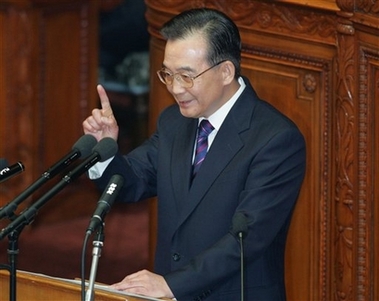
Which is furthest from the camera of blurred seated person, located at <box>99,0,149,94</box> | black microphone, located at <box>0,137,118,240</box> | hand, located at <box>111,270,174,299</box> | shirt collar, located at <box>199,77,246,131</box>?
blurred seated person, located at <box>99,0,149,94</box>

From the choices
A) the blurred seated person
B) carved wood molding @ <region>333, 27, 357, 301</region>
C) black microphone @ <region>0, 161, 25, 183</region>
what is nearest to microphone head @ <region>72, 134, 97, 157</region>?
black microphone @ <region>0, 161, 25, 183</region>

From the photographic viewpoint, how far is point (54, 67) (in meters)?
7.91

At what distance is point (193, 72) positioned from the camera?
432 cm

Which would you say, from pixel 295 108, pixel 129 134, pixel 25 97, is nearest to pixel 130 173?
pixel 295 108

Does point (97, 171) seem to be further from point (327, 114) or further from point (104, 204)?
point (327, 114)

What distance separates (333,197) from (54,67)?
3294 mm

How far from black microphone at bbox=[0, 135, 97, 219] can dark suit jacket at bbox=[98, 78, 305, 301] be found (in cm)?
48

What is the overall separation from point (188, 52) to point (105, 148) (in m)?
0.54

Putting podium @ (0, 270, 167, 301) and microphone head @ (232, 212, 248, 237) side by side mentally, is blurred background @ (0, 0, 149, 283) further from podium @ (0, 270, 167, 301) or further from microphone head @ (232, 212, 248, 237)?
microphone head @ (232, 212, 248, 237)

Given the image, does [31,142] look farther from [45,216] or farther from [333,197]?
[333,197]

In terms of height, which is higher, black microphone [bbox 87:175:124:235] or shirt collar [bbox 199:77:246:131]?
shirt collar [bbox 199:77:246:131]

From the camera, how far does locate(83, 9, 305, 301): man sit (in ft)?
13.9

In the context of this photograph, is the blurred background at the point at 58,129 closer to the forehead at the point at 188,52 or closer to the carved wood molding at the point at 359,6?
the carved wood molding at the point at 359,6

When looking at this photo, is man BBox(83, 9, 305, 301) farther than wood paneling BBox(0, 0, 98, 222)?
No
